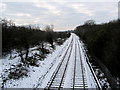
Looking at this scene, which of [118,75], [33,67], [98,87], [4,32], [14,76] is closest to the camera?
[98,87]

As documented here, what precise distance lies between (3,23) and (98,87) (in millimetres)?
15985

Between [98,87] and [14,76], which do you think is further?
[14,76]

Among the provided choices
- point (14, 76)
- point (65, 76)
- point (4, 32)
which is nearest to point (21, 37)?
point (4, 32)

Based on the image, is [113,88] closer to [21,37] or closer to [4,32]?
[21,37]

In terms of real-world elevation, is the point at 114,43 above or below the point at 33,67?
above

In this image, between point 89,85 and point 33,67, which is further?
point 33,67

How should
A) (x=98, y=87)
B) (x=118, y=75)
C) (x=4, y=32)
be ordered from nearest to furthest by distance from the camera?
(x=98, y=87)
(x=118, y=75)
(x=4, y=32)

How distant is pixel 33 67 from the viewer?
65.7 feet

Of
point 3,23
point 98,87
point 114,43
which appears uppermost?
point 3,23

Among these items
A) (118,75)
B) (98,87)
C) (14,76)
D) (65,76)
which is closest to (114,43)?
(118,75)

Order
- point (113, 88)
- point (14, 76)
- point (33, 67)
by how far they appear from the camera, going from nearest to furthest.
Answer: point (113, 88) → point (14, 76) → point (33, 67)

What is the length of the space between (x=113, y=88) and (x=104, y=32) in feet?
33.2

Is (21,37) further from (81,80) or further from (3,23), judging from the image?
(81,80)

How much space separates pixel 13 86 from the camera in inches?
530
